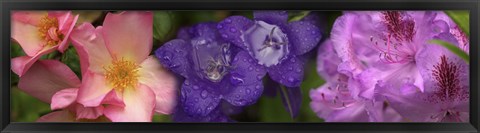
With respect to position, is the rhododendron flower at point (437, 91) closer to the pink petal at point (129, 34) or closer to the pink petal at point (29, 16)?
the pink petal at point (129, 34)

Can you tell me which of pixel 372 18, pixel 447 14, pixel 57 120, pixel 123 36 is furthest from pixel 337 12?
pixel 57 120

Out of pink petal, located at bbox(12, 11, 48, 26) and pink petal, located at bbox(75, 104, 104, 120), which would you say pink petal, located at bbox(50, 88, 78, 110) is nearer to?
pink petal, located at bbox(75, 104, 104, 120)

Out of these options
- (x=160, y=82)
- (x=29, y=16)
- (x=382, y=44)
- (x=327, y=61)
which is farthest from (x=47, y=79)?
(x=382, y=44)

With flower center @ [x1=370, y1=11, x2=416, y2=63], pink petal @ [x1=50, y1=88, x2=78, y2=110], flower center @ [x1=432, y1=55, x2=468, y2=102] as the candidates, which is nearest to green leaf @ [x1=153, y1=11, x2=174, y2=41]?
pink petal @ [x1=50, y1=88, x2=78, y2=110]

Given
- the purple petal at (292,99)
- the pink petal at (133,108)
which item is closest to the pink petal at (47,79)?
the pink petal at (133,108)

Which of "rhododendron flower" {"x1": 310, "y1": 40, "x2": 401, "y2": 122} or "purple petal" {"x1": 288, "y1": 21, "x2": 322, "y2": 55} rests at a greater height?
"purple petal" {"x1": 288, "y1": 21, "x2": 322, "y2": 55}

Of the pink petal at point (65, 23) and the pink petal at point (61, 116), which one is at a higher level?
the pink petal at point (65, 23)

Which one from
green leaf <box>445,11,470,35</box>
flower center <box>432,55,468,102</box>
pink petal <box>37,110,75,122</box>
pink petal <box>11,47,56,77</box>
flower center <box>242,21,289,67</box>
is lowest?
pink petal <box>37,110,75,122</box>
